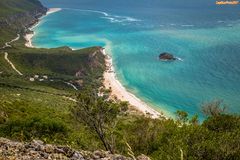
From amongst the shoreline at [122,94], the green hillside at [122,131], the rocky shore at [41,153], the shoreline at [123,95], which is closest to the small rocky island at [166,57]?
the shoreline at [122,94]

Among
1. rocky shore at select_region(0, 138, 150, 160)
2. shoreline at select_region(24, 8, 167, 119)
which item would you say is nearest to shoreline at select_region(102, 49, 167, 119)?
shoreline at select_region(24, 8, 167, 119)

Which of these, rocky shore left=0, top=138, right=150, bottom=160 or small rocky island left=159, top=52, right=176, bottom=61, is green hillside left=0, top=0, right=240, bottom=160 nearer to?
rocky shore left=0, top=138, right=150, bottom=160

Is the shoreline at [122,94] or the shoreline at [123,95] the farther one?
the shoreline at [123,95]

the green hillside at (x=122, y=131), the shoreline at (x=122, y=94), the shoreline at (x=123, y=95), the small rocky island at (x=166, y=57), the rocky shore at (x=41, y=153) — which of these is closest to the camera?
the rocky shore at (x=41, y=153)

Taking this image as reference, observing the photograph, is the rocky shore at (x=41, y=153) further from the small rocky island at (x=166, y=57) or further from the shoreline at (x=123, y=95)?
the small rocky island at (x=166, y=57)

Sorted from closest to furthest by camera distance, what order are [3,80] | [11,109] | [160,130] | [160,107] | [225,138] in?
1. [225,138]
2. [160,130]
3. [11,109]
4. [160,107]
5. [3,80]

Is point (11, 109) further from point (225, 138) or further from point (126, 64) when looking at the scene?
point (126, 64)

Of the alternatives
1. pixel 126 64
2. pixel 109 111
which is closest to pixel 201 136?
pixel 109 111

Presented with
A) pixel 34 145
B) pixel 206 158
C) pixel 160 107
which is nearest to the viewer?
pixel 34 145
